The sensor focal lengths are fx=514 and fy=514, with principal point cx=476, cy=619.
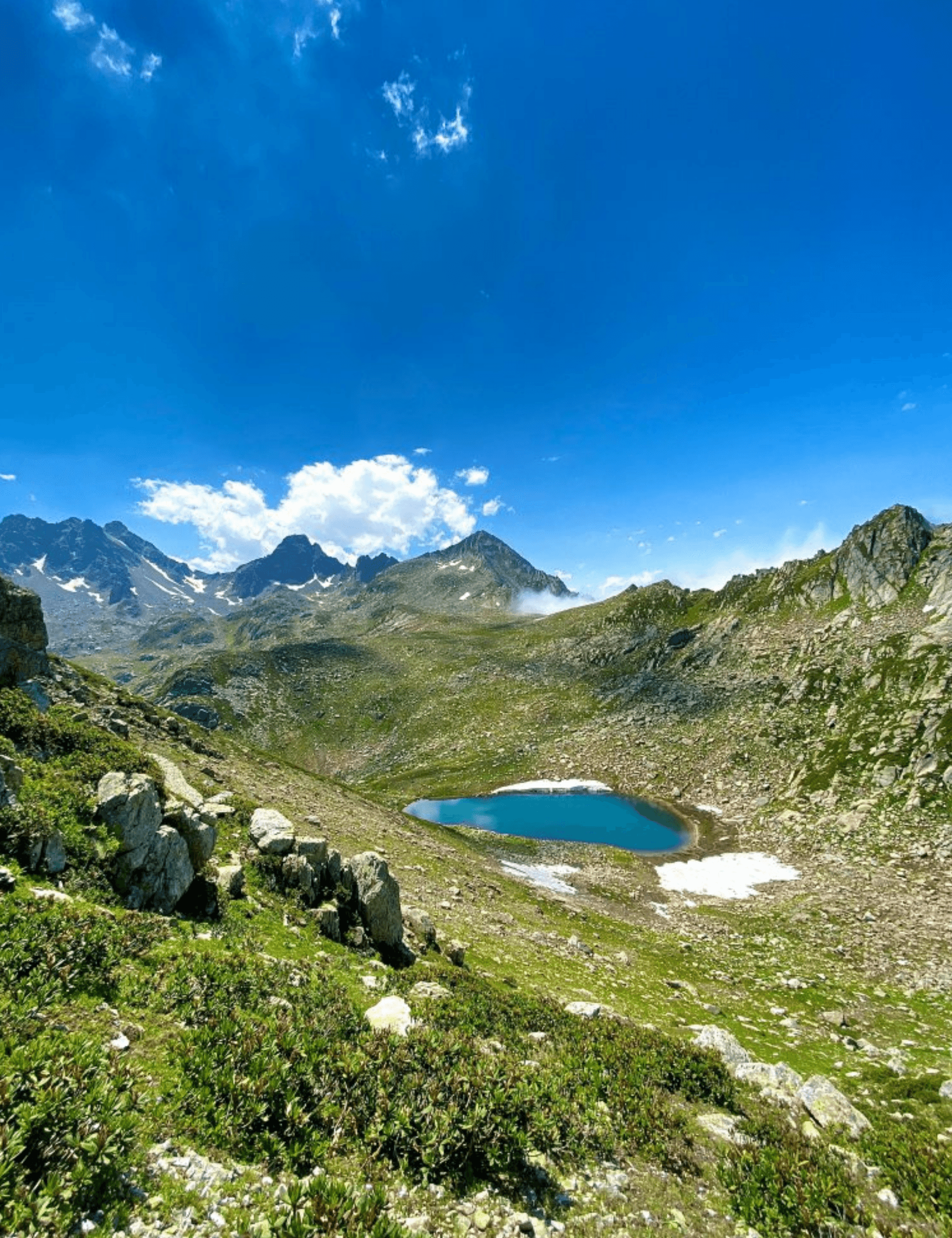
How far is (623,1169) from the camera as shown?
9.91 metres

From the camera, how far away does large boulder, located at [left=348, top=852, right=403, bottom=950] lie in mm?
19359

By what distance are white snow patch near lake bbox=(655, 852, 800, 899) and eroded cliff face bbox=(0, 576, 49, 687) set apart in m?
59.7

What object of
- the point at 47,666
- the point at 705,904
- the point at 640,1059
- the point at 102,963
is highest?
the point at 47,666

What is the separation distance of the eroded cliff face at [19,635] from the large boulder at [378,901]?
21598 mm

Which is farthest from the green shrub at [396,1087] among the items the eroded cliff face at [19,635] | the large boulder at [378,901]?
the eroded cliff face at [19,635]

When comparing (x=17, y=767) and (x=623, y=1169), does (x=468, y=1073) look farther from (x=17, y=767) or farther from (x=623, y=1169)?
(x=17, y=767)

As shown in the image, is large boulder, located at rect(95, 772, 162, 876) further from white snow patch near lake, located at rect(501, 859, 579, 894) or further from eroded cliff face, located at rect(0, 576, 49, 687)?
white snow patch near lake, located at rect(501, 859, 579, 894)

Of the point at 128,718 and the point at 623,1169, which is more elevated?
the point at 128,718

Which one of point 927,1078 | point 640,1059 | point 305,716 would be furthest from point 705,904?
point 305,716

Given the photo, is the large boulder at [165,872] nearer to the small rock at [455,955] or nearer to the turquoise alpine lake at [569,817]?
the small rock at [455,955]

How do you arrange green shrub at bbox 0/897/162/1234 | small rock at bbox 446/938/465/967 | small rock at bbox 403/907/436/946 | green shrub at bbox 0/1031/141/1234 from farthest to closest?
small rock at bbox 403/907/436/946
small rock at bbox 446/938/465/967
green shrub at bbox 0/897/162/1234
green shrub at bbox 0/1031/141/1234

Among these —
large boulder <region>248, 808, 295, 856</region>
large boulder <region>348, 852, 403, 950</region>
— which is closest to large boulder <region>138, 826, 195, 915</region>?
large boulder <region>248, 808, 295, 856</region>

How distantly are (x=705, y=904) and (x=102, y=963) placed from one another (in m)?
54.4

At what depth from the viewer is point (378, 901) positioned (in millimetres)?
19594
